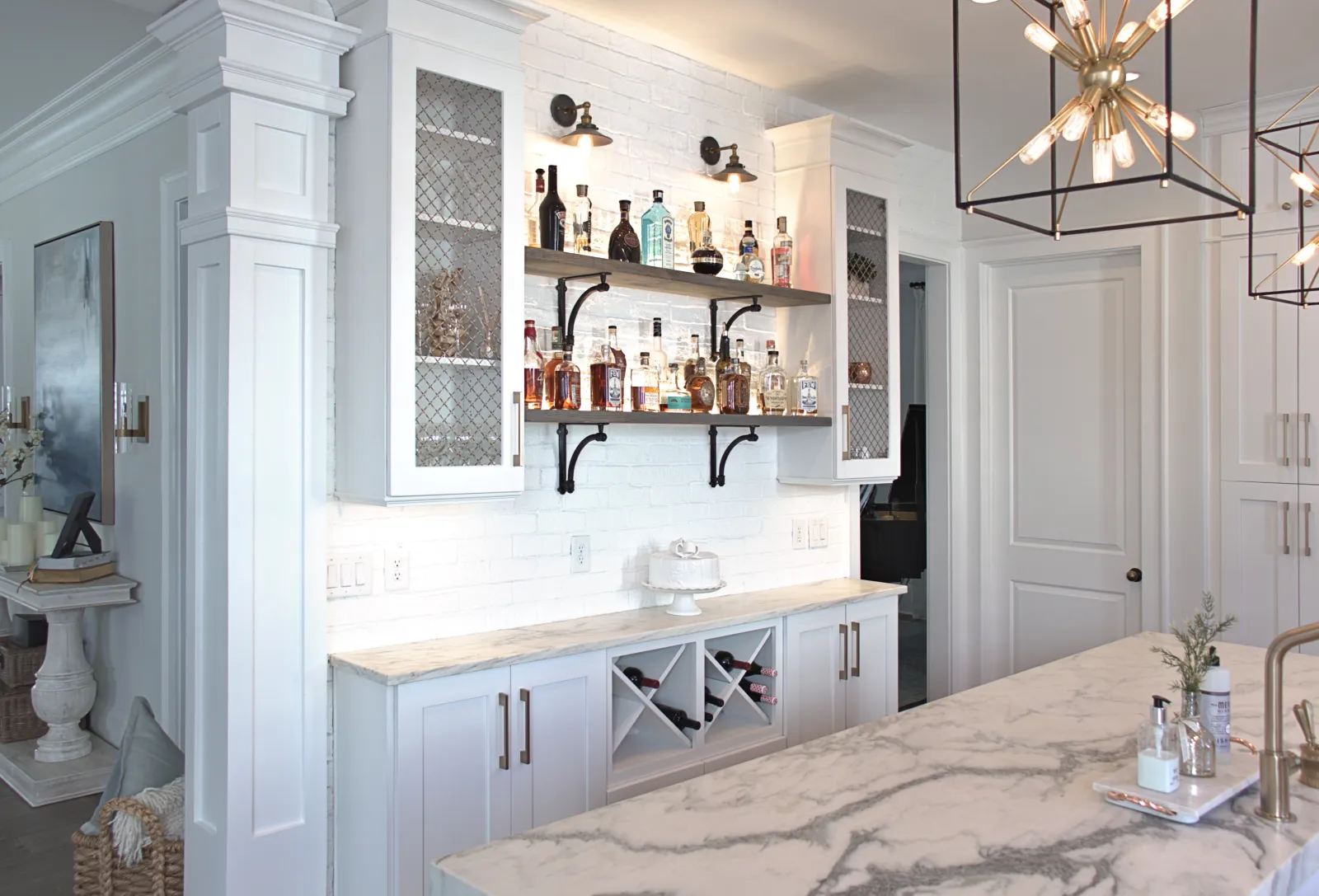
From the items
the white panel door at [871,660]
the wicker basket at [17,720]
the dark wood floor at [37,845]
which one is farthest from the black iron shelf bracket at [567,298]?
the wicker basket at [17,720]

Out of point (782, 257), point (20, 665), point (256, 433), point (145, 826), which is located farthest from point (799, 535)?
point (20, 665)

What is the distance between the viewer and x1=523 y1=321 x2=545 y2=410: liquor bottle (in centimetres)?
304

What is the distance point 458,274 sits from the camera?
2789 mm

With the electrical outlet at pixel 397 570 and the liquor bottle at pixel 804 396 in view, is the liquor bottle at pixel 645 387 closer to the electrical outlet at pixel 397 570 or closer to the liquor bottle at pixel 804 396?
A: the liquor bottle at pixel 804 396

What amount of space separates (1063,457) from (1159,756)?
3.40 m

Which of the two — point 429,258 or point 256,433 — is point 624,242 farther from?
point 256,433

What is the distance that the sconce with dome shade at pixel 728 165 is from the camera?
3705mm

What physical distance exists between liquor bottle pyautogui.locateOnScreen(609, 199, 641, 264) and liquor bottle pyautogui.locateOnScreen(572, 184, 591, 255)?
0.31 feet

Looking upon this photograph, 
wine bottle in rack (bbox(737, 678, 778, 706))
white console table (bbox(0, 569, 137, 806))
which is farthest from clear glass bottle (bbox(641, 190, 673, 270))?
white console table (bbox(0, 569, 137, 806))

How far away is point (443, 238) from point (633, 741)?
5.42 feet

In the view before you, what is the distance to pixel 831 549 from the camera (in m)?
4.32

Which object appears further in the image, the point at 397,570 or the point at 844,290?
the point at 844,290

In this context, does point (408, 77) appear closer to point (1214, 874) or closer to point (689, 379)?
point (689, 379)

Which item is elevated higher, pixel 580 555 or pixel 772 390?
pixel 772 390
